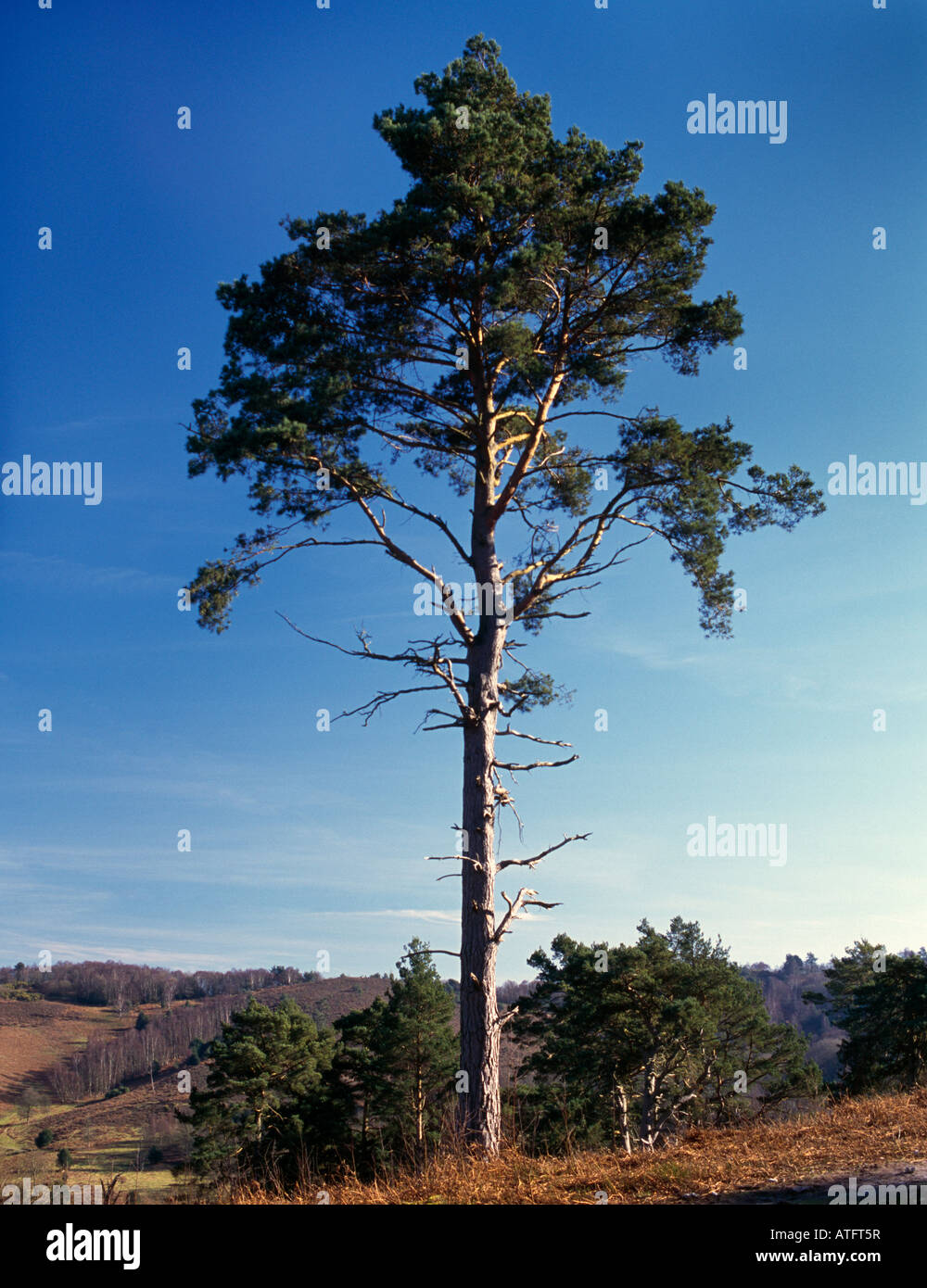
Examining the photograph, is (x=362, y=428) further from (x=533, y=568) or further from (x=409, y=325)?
(x=533, y=568)

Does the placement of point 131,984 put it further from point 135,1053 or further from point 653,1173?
point 653,1173

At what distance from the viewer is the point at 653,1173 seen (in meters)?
7.04

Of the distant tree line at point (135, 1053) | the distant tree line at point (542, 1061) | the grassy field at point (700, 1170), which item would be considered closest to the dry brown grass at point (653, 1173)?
the grassy field at point (700, 1170)

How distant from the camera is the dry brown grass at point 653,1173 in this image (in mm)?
6492

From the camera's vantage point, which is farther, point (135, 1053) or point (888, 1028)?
point (135, 1053)

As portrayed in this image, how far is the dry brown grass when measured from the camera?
6.49m

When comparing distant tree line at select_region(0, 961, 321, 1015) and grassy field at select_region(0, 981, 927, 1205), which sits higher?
grassy field at select_region(0, 981, 927, 1205)

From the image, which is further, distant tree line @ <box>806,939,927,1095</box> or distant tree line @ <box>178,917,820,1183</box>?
distant tree line @ <box>178,917,820,1183</box>

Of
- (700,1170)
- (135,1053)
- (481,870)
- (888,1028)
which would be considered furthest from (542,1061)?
(135,1053)

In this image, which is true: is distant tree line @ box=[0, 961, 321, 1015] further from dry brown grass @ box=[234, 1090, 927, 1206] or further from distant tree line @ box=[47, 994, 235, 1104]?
dry brown grass @ box=[234, 1090, 927, 1206]

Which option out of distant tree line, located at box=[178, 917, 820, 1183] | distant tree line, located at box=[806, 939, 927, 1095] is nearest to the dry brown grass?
distant tree line, located at box=[806, 939, 927, 1095]

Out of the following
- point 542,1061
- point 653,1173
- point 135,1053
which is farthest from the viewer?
point 135,1053

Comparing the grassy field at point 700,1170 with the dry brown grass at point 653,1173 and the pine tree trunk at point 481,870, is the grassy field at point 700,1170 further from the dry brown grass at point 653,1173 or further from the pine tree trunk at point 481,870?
the pine tree trunk at point 481,870
